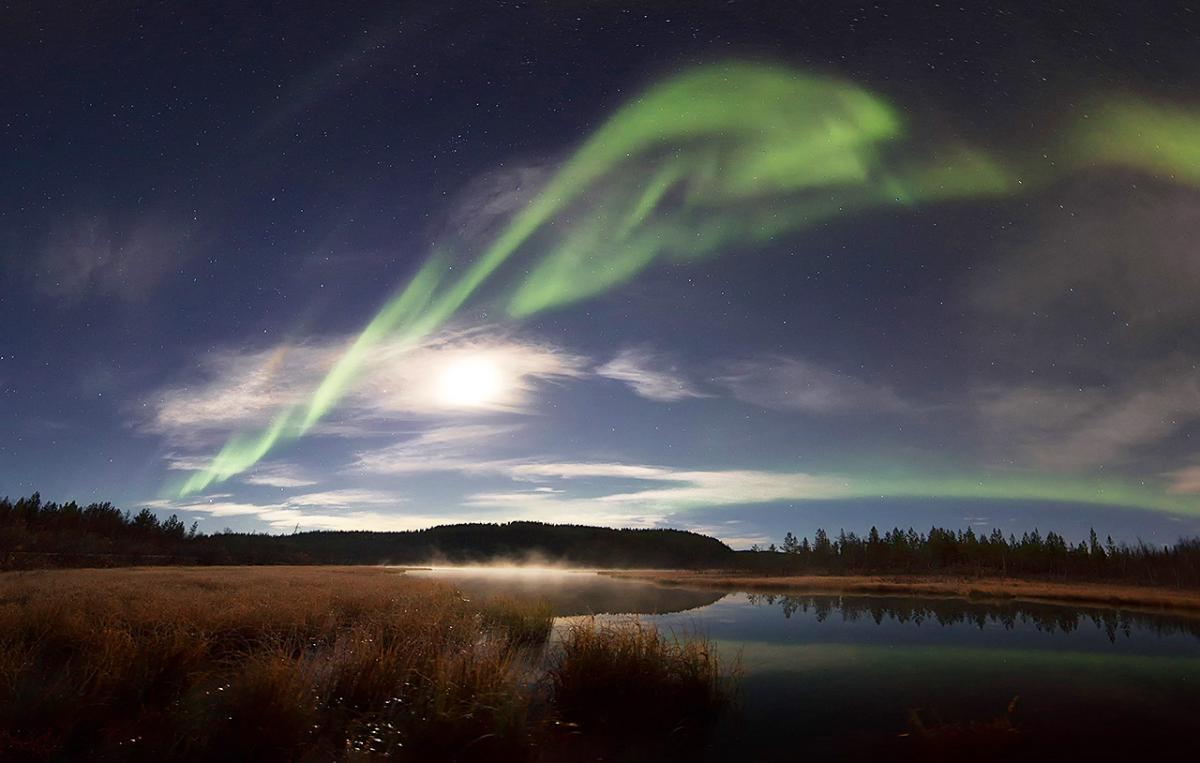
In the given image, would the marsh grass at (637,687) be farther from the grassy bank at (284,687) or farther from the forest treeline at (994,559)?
the forest treeline at (994,559)

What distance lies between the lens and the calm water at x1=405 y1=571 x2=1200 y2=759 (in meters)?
12.7

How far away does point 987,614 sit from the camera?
3853 cm

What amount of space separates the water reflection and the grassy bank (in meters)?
24.2

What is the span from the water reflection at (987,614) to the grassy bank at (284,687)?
2418 centimetres

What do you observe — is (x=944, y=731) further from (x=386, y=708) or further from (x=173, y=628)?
(x=173, y=628)

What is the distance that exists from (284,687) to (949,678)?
17.8m

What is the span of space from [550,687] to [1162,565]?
399 feet

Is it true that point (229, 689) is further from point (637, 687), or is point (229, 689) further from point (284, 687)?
point (637, 687)

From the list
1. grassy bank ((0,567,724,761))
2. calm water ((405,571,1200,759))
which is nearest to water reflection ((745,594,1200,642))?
calm water ((405,571,1200,759))

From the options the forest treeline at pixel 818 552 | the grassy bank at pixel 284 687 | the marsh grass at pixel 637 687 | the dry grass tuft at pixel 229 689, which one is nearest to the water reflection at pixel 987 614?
the marsh grass at pixel 637 687

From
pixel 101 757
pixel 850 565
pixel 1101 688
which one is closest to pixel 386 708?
pixel 101 757

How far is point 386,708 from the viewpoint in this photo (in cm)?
1210

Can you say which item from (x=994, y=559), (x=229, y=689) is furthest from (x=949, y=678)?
(x=994, y=559)

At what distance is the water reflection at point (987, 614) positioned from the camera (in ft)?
108
